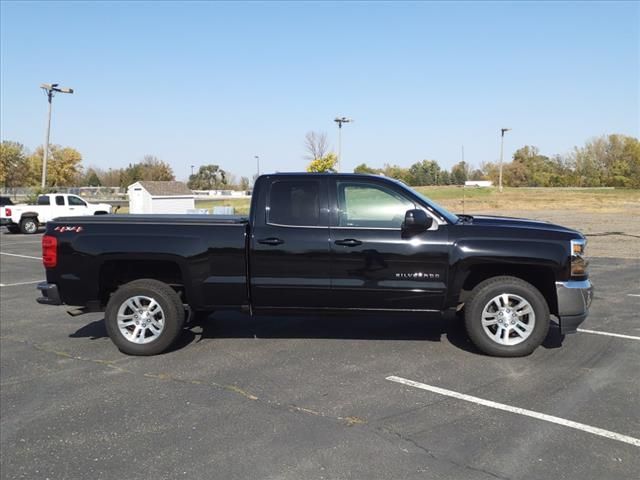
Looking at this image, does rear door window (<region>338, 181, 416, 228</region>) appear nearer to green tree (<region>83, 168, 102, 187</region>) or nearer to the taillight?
the taillight

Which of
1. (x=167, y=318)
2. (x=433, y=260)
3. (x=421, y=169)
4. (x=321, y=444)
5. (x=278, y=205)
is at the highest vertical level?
(x=421, y=169)

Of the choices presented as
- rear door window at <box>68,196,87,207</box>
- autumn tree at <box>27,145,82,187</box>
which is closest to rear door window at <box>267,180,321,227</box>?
rear door window at <box>68,196,87,207</box>

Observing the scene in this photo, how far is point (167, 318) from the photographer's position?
224 inches

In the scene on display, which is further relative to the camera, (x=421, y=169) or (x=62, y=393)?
(x=421, y=169)

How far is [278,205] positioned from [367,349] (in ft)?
5.88

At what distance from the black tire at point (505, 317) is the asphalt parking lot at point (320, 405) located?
13cm

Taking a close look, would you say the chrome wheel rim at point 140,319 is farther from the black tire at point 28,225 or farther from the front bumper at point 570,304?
the black tire at point 28,225

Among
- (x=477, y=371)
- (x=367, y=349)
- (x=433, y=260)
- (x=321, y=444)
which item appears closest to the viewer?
(x=321, y=444)

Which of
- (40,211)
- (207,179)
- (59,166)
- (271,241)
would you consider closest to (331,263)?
(271,241)

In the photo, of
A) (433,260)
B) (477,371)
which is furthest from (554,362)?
(433,260)

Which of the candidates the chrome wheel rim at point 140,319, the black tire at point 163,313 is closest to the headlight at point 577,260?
the black tire at point 163,313

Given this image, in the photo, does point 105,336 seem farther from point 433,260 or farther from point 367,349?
point 433,260

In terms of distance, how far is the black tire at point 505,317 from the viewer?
538 cm

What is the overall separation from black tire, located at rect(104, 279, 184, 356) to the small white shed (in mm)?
29528
